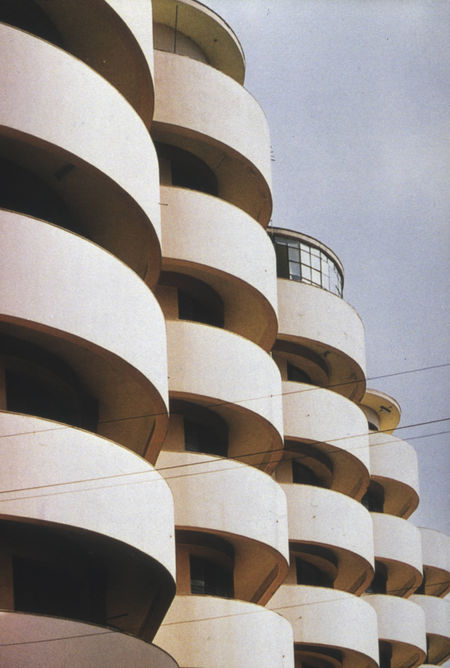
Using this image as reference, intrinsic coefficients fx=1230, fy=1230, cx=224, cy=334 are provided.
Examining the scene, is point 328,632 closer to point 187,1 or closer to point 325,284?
point 325,284

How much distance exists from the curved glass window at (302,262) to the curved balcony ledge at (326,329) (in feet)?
6.11

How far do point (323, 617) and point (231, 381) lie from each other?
26.0 ft

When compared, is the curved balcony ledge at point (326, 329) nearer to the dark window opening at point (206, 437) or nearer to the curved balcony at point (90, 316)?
the dark window opening at point (206, 437)

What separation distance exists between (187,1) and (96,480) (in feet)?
48.2

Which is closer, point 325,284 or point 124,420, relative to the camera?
point 124,420

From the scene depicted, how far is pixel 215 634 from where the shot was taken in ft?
77.4

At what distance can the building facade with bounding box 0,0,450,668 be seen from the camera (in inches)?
716

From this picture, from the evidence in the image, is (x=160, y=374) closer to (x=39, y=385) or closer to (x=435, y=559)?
(x=39, y=385)

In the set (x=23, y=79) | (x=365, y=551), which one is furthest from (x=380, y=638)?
(x=23, y=79)

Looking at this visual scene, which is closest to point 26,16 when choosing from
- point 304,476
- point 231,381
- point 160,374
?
point 160,374

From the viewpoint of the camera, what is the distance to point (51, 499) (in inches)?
680

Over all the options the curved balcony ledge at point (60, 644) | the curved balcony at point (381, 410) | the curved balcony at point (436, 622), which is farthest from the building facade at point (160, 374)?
the curved balcony at point (436, 622)

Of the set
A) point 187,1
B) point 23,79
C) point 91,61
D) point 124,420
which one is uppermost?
point 187,1

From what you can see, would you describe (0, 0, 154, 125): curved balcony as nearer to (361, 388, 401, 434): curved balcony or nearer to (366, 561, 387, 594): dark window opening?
(366, 561, 387, 594): dark window opening
